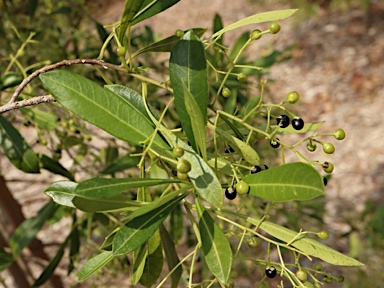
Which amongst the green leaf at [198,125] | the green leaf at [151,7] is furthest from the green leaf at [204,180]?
the green leaf at [151,7]

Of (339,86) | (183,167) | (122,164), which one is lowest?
(339,86)

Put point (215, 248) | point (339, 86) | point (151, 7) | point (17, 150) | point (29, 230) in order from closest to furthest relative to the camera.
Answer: point (215, 248), point (151, 7), point (17, 150), point (29, 230), point (339, 86)

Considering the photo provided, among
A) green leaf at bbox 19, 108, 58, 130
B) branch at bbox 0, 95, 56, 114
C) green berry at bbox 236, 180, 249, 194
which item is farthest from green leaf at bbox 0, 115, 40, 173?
green berry at bbox 236, 180, 249, 194

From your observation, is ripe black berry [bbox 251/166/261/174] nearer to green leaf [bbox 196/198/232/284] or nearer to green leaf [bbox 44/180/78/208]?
green leaf [bbox 196/198/232/284]

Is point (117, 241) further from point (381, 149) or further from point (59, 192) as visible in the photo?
point (381, 149)

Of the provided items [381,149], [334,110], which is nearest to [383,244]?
[381,149]

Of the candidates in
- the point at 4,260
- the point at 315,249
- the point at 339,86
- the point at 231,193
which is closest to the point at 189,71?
the point at 231,193

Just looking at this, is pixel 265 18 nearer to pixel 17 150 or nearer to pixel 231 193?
pixel 231 193

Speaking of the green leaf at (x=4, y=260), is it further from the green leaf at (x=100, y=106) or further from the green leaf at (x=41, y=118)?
the green leaf at (x=100, y=106)
